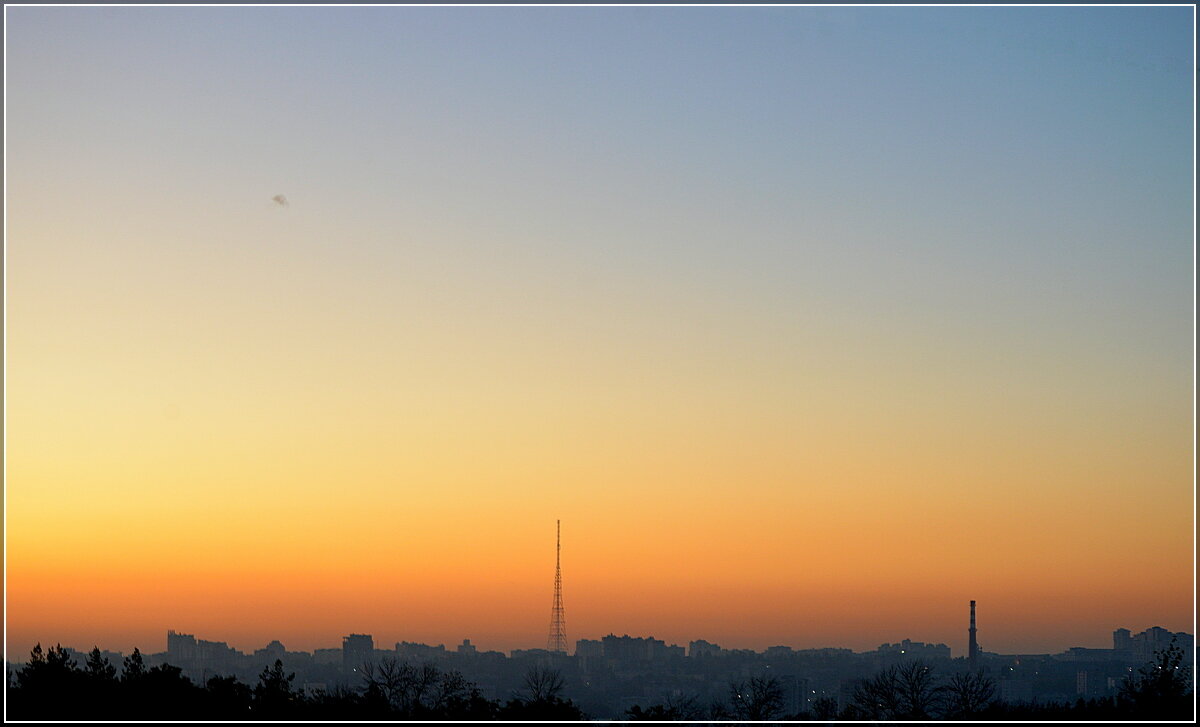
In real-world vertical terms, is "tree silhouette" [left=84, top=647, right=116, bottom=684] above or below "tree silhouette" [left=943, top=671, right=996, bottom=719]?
above

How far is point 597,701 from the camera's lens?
45.8m

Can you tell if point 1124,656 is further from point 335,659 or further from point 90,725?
point 90,725

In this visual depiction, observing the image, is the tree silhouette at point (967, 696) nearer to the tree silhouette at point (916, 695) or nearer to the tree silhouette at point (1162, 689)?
the tree silhouette at point (916, 695)

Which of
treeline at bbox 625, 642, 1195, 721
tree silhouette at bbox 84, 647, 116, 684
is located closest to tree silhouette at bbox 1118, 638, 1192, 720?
treeline at bbox 625, 642, 1195, 721

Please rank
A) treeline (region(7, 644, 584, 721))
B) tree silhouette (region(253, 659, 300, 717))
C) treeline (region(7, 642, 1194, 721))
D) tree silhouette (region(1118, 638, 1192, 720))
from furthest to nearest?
1. tree silhouette (region(1118, 638, 1192, 720))
2. tree silhouette (region(253, 659, 300, 717))
3. treeline (region(7, 642, 1194, 721))
4. treeline (region(7, 644, 584, 721))

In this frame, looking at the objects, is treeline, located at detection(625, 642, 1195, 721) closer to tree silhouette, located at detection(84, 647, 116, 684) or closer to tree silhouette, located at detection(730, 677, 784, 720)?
tree silhouette, located at detection(730, 677, 784, 720)

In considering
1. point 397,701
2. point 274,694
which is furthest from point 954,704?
point 274,694

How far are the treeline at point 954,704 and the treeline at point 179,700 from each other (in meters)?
4.32

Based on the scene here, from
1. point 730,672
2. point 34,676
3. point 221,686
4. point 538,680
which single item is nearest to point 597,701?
point 538,680

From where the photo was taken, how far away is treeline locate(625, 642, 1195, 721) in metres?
31.9

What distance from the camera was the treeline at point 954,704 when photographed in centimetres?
3189

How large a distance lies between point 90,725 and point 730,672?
3620cm

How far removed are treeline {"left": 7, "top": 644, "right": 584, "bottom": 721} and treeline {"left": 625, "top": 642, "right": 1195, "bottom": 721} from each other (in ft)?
14.2

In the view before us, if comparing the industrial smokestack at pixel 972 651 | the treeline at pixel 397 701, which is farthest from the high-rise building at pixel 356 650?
the industrial smokestack at pixel 972 651
